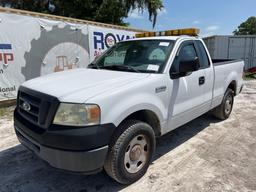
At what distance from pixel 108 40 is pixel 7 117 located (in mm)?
5160

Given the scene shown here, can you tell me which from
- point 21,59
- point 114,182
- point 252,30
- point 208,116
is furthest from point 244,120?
point 252,30

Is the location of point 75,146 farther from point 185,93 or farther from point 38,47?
point 38,47

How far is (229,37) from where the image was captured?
1596cm

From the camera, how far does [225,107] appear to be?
5574 mm

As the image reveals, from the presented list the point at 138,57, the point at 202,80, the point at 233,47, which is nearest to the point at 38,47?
the point at 138,57

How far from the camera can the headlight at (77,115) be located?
8.13 ft

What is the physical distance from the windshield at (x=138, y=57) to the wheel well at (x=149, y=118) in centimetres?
60

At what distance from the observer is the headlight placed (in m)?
2.48

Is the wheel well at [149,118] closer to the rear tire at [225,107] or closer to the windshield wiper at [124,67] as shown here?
the windshield wiper at [124,67]

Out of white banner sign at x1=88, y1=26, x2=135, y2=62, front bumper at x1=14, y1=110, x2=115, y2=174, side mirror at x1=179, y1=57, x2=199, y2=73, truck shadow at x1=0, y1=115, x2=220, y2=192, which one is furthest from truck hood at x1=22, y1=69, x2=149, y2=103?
white banner sign at x1=88, y1=26, x2=135, y2=62

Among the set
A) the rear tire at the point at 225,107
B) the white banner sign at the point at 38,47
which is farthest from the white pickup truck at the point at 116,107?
the white banner sign at the point at 38,47

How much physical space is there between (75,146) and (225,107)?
423 centimetres

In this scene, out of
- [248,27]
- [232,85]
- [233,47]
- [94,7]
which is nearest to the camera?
[232,85]

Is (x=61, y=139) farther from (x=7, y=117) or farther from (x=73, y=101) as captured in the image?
(x=7, y=117)
